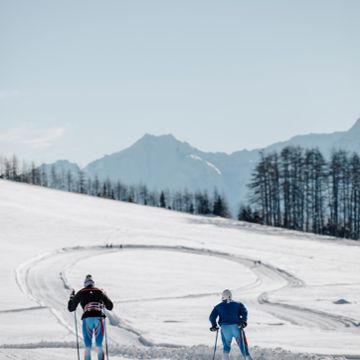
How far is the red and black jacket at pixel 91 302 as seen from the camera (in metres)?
14.2

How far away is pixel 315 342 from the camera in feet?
60.1

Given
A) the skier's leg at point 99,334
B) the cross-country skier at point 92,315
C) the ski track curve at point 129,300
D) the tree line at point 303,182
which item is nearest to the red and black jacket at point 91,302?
the cross-country skier at point 92,315

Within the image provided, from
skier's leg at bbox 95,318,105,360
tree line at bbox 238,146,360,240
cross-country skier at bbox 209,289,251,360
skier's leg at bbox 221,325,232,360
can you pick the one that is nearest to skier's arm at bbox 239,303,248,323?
cross-country skier at bbox 209,289,251,360

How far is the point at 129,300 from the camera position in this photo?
31.6 m

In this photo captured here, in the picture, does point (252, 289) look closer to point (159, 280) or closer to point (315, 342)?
point (159, 280)

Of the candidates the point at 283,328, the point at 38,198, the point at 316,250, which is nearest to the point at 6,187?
the point at 38,198

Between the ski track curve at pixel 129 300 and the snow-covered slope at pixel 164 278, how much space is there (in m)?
0.08

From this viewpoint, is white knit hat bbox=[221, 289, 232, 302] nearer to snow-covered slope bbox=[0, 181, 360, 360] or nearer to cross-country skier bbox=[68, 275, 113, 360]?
snow-covered slope bbox=[0, 181, 360, 360]

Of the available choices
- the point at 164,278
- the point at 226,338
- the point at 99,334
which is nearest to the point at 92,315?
the point at 99,334

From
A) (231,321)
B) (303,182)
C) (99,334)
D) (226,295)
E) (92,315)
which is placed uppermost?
(303,182)

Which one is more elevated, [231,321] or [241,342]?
[231,321]

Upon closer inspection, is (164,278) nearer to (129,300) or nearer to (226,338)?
(129,300)

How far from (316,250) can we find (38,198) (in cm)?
4262

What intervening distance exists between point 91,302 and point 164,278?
26.1 metres
